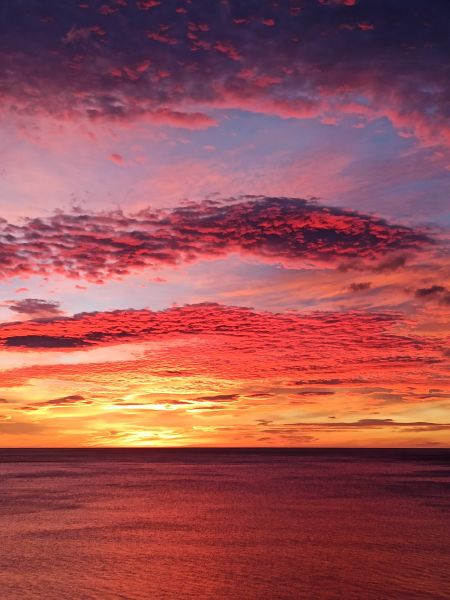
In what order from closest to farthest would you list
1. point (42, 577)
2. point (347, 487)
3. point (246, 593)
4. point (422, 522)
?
point (246, 593) < point (42, 577) < point (422, 522) < point (347, 487)

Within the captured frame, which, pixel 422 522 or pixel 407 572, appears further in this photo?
pixel 422 522

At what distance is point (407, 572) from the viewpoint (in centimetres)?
2445

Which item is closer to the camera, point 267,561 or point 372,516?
point 267,561

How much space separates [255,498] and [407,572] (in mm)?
28937

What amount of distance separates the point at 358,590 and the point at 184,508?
25409mm

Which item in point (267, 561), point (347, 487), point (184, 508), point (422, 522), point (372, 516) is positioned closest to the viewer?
point (267, 561)

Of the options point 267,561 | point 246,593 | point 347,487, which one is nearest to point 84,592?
point 246,593

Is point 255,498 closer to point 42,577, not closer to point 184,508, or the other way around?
point 184,508

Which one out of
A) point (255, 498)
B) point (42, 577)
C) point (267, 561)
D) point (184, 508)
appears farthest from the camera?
point (255, 498)

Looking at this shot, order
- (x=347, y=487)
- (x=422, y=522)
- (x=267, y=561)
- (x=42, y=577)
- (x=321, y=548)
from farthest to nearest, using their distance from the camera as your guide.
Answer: (x=347, y=487) < (x=422, y=522) < (x=321, y=548) < (x=267, y=561) < (x=42, y=577)

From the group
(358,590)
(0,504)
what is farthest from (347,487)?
(358,590)

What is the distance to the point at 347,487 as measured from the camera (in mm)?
64312

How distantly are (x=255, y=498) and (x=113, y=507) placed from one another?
490 inches

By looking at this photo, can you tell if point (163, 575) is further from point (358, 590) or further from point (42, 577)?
point (358, 590)
